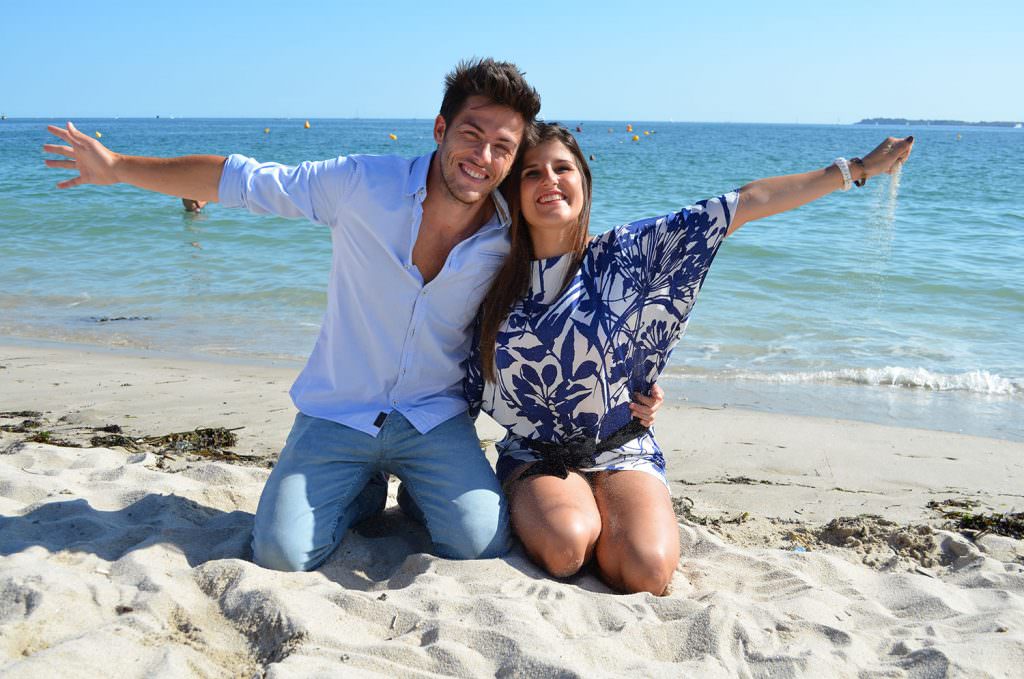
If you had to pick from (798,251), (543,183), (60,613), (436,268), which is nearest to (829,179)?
(543,183)

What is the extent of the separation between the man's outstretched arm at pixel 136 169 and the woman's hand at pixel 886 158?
8.21 ft

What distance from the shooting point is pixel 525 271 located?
3451mm

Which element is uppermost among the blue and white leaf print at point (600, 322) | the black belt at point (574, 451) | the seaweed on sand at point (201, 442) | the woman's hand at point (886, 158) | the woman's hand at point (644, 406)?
the woman's hand at point (886, 158)

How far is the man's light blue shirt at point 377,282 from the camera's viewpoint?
11.1 feet

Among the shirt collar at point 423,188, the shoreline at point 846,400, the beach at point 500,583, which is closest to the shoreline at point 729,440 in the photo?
the beach at point 500,583

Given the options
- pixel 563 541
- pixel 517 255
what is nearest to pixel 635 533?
pixel 563 541

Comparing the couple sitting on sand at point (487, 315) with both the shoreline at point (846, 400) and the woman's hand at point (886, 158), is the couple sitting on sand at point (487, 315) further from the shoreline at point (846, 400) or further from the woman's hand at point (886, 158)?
the shoreline at point (846, 400)

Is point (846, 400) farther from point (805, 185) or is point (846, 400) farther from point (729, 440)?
point (805, 185)

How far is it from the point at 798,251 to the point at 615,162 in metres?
25.2

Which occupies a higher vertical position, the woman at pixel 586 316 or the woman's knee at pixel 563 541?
the woman at pixel 586 316

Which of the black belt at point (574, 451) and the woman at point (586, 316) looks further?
the black belt at point (574, 451)

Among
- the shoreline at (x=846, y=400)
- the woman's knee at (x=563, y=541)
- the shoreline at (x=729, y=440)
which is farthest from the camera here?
the shoreline at (x=846, y=400)

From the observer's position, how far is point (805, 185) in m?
3.47

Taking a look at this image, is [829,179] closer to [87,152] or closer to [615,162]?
[87,152]
